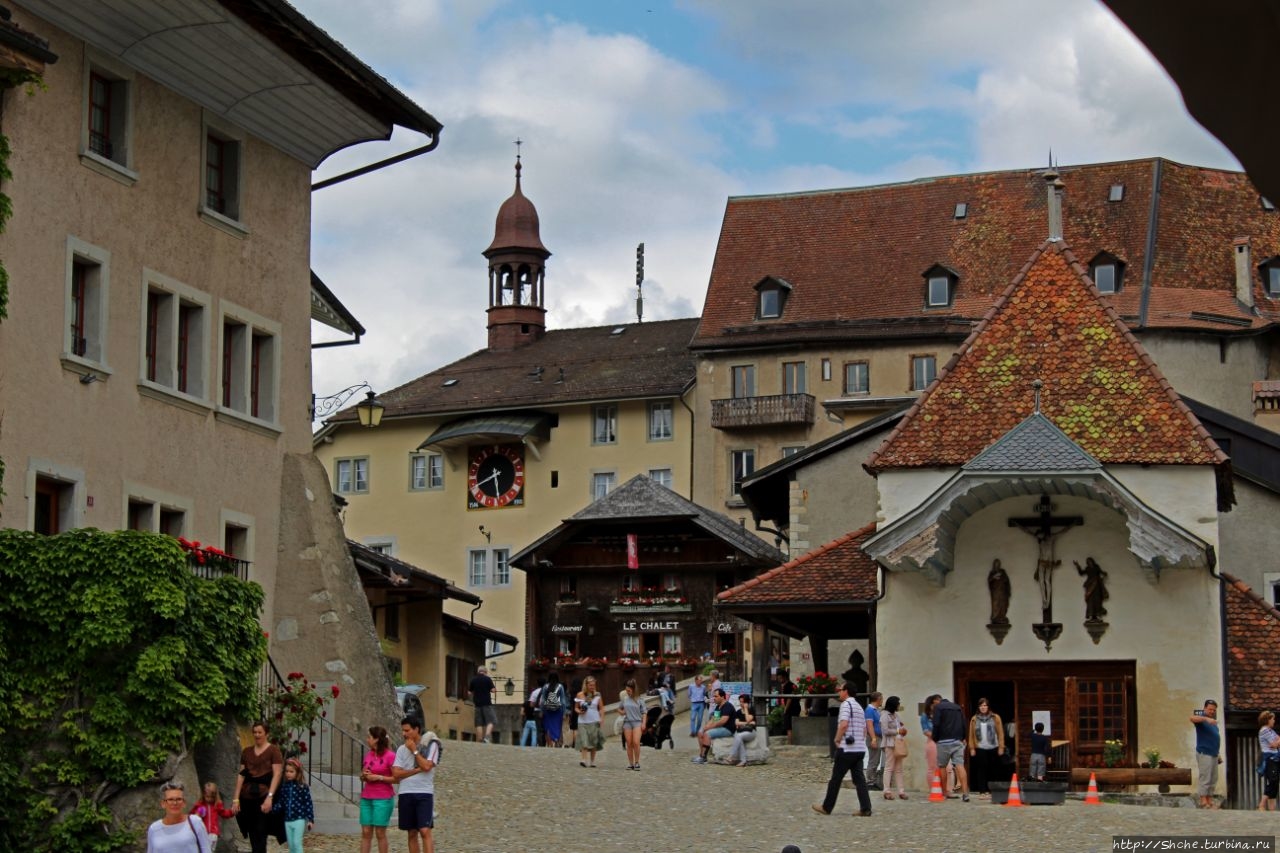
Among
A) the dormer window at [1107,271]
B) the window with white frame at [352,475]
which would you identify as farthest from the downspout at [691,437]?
the dormer window at [1107,271]

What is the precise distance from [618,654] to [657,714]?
23.8 m

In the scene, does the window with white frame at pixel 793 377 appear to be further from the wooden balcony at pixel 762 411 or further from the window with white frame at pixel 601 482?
the window with white frame at pixel 601 482

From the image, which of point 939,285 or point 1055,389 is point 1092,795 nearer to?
point 1055,389

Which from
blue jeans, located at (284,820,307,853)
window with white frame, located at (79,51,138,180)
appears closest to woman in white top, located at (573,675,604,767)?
window with white frame, located at (79,51,138,180)

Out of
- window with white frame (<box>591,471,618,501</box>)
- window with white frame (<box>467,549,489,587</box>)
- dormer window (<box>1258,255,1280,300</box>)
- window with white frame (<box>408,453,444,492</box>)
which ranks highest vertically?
dormer window (<box>1258,255,1280,300</box>)

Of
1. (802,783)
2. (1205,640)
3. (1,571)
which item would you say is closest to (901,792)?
(802,783)

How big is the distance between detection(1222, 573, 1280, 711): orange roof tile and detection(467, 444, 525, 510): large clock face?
54.1m

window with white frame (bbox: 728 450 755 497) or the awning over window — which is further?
the awning over window

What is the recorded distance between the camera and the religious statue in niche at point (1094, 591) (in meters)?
35.6

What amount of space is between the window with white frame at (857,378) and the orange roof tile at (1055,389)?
4147 centimetres

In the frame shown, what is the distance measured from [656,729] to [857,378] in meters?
36.8

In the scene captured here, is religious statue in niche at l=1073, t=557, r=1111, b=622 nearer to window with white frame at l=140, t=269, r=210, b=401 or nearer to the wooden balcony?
window with white frame at l=140, t=269, r=210, b=401

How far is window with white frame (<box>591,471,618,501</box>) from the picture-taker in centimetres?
8775

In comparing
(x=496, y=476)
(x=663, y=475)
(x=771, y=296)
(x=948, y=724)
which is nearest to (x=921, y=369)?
(x=771, y=296)
